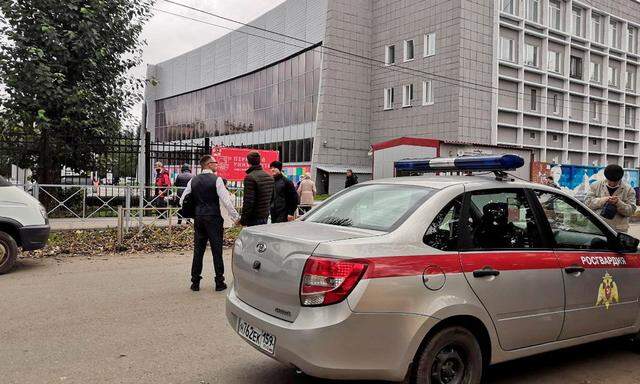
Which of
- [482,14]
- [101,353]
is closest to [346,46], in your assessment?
[482,14]

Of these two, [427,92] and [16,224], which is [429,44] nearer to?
[427,92]

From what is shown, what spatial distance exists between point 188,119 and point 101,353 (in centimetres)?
5580

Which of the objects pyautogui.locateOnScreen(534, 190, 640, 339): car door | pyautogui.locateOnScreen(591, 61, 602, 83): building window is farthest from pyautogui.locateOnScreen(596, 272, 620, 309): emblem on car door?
pyautogui.locateOnScreen(591, 61, 602, 83): building window

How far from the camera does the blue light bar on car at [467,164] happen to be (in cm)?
397

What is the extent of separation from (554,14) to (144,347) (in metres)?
34.6

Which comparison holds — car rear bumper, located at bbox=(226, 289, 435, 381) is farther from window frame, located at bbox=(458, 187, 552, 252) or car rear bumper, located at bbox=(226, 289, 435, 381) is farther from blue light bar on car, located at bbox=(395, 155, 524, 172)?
blue light bar on car, located at bbox=(395, 155, 524, 172)

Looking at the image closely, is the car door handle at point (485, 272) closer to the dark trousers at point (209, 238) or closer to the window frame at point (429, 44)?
the dark trousers at point (209, 238)

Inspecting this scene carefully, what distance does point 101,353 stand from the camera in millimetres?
4480

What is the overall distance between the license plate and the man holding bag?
4.44 m

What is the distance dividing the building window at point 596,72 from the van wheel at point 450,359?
36998mm

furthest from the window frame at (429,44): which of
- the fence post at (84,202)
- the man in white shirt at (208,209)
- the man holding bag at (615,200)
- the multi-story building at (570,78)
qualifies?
the man in white shirt at (208,209)

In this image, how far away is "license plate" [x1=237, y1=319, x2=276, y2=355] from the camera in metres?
3.34

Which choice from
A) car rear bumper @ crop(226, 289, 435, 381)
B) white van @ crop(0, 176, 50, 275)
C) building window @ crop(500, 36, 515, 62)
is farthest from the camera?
building window @ crop(500, 36, 515, 62)

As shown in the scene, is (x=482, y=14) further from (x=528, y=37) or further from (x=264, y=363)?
(x=264, y=363)
